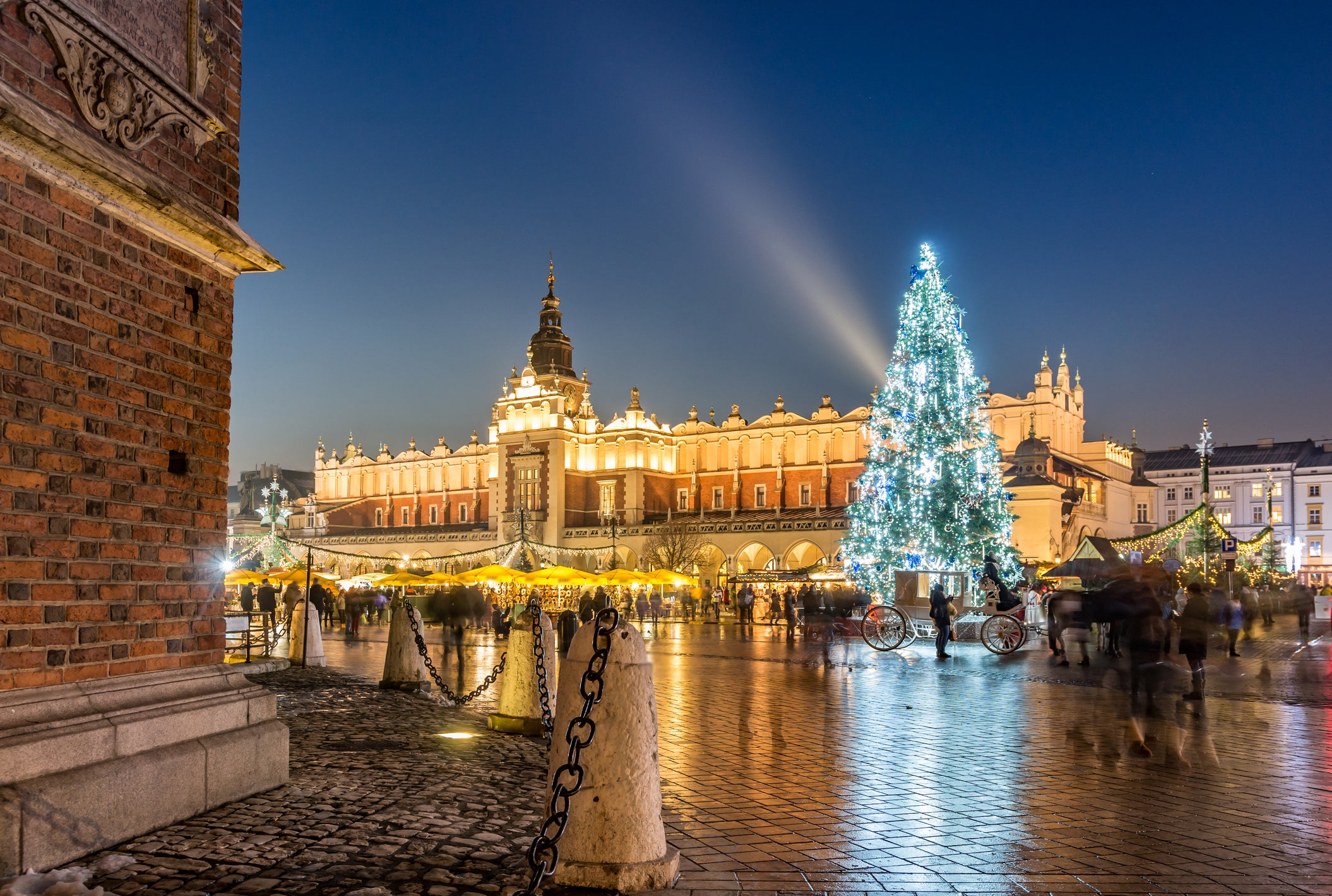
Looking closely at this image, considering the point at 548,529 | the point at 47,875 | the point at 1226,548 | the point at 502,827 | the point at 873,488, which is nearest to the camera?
the point at 47,875

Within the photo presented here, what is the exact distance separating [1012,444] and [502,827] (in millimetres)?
64117

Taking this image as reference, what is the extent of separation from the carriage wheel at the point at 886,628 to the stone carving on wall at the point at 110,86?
17.4 meters

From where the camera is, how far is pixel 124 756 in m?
5.33

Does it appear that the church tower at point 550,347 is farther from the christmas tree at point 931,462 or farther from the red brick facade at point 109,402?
the red brick facade at point 109,402

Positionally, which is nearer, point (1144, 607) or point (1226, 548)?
point (1144, 607)

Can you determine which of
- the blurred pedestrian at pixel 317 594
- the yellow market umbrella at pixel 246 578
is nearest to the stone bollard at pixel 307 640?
the blurred pedestrian at pixel 317 594

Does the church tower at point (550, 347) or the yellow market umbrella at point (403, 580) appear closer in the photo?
the yellow market umbrella at point (403, 580)

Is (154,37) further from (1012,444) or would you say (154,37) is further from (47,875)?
(1012,444)

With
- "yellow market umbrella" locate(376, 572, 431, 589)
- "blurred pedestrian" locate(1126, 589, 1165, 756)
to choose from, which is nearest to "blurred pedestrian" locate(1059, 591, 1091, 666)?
"blurred pedestrian" locate(1126, 589, 1165, 756)

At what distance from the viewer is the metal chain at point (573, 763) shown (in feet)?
14.2

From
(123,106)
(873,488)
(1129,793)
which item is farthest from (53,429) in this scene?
(873,488)

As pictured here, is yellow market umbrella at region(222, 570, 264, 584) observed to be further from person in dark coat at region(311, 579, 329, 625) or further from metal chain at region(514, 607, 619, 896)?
metal chain at region(514, 607, 619, 896)

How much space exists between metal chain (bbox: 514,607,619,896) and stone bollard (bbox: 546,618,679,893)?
3cm

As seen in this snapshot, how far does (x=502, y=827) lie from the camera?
224 inches
